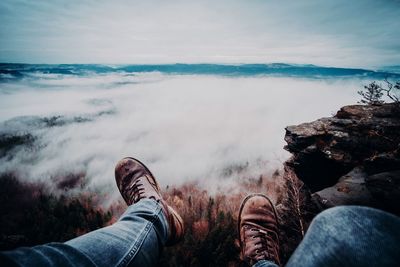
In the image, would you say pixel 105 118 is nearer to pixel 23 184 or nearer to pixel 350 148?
pixel 23 184

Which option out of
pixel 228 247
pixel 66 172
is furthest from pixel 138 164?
pixel 66 172

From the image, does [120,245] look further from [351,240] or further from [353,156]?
[353,156]

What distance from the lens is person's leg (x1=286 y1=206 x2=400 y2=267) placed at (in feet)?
4.09

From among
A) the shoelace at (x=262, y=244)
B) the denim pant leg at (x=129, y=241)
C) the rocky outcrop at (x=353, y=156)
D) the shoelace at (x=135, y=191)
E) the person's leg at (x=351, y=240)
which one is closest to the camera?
the person's leg at (x=351, y=240)

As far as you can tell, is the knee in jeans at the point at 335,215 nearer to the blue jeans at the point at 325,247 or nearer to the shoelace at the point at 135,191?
the blue jeans at the point at 325,247

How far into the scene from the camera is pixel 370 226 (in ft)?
4.46

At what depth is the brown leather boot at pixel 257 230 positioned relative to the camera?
3236mm

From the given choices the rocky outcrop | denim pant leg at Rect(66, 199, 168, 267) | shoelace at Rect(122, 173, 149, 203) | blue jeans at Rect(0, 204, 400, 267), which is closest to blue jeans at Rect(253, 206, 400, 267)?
blue jeans at Rect(0, 204, 400, 267)

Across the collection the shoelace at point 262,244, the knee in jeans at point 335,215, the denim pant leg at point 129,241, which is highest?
the knee in jeans at point 335,215

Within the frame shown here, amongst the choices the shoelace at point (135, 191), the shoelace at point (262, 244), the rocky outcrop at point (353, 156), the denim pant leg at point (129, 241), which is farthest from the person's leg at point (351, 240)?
the rocky outcrop at point (353, 156)

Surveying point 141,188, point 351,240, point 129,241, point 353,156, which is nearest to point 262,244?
point 141,188

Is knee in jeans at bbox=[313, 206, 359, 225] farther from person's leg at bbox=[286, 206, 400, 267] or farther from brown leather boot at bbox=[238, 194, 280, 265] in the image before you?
brown leather boot at bbox=[238, 194, 280, 265]

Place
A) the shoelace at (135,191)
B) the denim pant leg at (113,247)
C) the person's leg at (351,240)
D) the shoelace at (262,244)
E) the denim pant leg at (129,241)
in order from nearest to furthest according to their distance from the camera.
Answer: the person's leg at (351,240)
the denim pant leg at (113,247)
the denim pant leg at (129,241)
the shoelace at (262,244)
the shoelace at (135,191)

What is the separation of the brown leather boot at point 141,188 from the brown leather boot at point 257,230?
98cm
